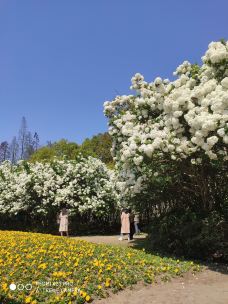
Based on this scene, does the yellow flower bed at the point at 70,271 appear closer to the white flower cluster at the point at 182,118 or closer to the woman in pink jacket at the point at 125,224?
the white flower cluster at the point at 182,118

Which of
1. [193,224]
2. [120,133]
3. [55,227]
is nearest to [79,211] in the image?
[55,227]

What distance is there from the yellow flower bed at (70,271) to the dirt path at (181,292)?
217mm

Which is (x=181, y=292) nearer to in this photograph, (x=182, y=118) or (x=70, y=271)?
(x=70, y=271)

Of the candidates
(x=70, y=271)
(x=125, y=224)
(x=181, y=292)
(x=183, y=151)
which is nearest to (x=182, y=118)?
(x=183, y=151)

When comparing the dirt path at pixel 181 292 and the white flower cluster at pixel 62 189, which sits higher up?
the white flower cluster at pixel 62 189

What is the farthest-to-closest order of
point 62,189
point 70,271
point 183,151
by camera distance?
point 62,189 → point 183,151 → point 70,271

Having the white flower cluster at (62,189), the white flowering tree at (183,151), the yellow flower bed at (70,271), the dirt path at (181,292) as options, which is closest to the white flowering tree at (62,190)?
the white flower cluster at (62,189)

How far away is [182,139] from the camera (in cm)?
926

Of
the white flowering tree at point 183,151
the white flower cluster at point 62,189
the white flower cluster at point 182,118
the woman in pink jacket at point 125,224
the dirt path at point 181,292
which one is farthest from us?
the white flower cluster at point 62,189

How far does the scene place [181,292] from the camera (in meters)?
7.25

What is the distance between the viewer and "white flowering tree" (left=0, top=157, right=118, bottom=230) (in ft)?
60.8

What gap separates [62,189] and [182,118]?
10.4 meters

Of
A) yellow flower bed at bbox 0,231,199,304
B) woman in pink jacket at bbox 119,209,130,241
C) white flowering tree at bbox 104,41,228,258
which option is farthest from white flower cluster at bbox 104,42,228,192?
woman in pink jacket at bbox 119,209,130,241

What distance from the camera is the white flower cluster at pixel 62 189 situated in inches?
730
